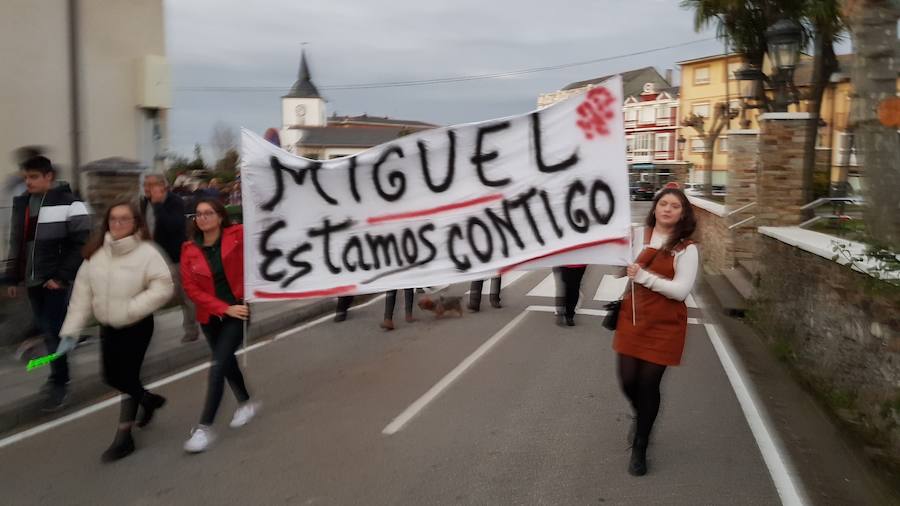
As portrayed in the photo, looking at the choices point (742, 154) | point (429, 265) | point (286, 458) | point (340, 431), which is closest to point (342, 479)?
point (286, 458)

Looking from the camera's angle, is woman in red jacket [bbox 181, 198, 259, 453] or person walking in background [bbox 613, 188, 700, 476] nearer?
person walking in background [bbox 613, 188, 700, 476]

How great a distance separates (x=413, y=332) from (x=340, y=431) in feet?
13.2

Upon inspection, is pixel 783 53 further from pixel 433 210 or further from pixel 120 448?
pixel 120 448

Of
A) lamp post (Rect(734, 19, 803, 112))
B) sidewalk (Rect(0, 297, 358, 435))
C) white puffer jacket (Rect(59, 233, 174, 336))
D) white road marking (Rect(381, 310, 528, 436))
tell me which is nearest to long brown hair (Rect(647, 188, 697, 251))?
white road marking (Rect(381, 310, 528, 436))

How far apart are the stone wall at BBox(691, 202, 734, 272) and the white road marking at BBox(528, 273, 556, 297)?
2.97 metres

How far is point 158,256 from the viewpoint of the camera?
5137 millimetres

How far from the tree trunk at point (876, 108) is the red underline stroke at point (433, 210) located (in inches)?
118

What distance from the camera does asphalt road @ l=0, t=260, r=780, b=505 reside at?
14.7 feet

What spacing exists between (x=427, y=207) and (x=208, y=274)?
1728 mm

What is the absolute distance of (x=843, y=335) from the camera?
20.5 feet

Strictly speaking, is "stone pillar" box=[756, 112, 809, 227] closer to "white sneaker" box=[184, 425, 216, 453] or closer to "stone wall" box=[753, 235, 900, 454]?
"stone wall" box=[753, 235, 900, 454]

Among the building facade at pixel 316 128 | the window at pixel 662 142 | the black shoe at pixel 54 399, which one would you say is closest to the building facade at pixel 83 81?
the black shoe at pixel 54 399

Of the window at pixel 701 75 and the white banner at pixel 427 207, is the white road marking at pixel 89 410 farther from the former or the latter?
the window at pixel 701 75

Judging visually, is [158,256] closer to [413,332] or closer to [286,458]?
[286,458]
